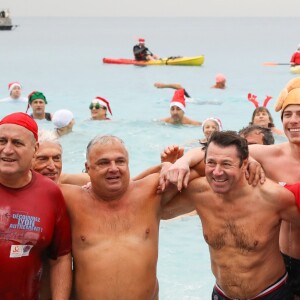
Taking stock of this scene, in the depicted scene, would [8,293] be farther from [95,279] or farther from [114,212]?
[114,212]

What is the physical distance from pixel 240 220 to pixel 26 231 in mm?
1260

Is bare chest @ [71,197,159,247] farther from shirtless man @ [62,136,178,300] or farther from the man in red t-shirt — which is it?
the man in red t-shirt

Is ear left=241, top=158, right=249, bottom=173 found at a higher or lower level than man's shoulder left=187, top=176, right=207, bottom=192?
higher

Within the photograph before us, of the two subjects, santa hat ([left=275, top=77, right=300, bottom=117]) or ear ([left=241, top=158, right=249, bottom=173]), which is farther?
santa hat ([left=275, top=77, right=300, bottom=117])

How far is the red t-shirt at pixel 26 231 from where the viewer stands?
348 centimetres

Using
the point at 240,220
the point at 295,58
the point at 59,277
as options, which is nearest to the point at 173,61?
the point at 295,58

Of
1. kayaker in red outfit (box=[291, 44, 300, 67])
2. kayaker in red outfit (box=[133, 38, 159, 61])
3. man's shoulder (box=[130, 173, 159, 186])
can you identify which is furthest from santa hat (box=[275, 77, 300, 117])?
kayaker in red outfit (box=[133, 38, 159, 61])

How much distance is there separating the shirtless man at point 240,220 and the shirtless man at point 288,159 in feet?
0.56

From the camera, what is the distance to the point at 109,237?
12.6ft

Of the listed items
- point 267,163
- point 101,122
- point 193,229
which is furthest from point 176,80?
point 267,163

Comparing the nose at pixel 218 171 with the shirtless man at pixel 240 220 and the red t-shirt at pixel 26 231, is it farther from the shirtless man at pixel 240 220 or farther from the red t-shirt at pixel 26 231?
the red t-shirt at pixel 26 231

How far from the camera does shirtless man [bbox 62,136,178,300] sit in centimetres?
378

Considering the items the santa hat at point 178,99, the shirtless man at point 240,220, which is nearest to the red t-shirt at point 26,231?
the shirtless man at point 240,220

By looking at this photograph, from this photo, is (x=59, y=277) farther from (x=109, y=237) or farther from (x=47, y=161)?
(x=47, y=161)
